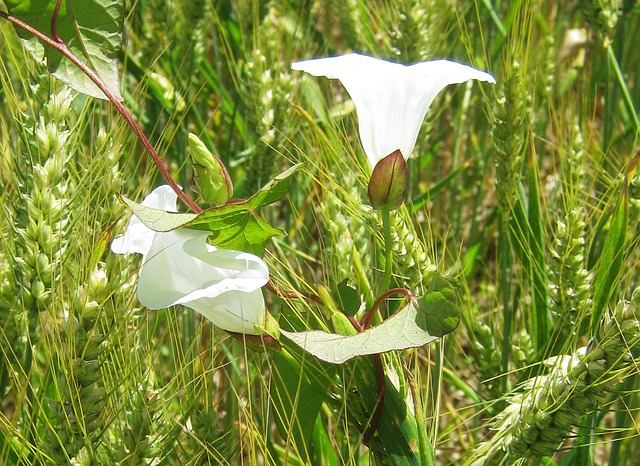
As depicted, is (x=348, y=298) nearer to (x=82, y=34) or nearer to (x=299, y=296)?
(x=299, y=296)

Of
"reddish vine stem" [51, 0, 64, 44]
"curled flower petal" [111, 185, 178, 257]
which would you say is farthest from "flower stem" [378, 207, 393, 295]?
"reddish vine stem" [51, 0, 64, 44]

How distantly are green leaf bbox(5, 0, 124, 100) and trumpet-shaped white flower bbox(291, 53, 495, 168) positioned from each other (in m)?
0.13

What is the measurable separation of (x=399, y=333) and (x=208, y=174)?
0.15 metres

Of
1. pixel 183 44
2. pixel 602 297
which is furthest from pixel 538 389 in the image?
pixel 183 44

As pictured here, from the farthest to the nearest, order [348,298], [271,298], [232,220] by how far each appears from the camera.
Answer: [271,298]
[348,298]
[232,220]

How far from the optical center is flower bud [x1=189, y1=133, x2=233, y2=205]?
0.53 meters

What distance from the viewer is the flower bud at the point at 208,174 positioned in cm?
53

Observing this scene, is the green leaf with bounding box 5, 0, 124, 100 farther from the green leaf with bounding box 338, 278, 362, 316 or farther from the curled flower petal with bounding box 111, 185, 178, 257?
the green leaf with bounding box 338, 278, 362, 316

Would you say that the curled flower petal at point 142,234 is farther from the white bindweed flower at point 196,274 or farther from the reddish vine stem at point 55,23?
the reddish vine stem at point 55,23

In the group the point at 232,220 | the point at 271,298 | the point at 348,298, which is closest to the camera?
the point at 232,220

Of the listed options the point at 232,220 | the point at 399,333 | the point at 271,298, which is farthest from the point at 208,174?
the point at 271,298

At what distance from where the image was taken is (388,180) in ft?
1.90

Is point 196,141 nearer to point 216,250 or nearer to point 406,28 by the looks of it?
point 216,250

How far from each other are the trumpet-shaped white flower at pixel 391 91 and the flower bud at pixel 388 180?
0.01 meters
